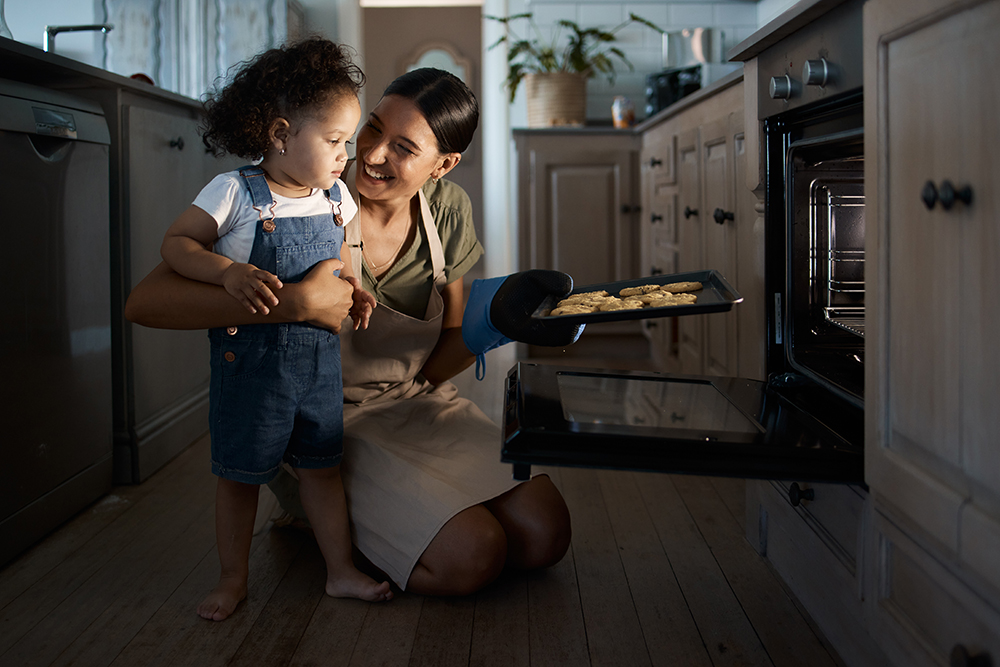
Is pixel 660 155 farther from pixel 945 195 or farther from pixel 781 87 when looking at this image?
pixel 945 195

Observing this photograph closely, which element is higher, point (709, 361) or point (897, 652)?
point (709, 361)

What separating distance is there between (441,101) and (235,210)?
1.29 ft

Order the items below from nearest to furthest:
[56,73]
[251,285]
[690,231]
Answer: [251,285]
[56,73]
[690,231]

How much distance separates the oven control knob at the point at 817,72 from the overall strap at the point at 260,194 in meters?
Result: 0.77

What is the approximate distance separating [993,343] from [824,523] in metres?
0.54

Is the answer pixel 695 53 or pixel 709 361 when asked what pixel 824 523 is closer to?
pixel 709 361

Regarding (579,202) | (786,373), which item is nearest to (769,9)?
(579,202)

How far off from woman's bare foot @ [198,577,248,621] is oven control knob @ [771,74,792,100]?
3.63 feet

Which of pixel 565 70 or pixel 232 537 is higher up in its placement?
pixel 565 70

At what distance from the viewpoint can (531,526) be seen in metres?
1.40

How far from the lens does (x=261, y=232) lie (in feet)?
4.07

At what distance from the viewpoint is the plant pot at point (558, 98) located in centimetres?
366

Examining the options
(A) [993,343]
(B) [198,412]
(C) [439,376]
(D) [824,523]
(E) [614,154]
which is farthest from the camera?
(E) [614,154]

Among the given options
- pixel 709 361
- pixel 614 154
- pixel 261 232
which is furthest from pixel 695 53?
pixel 261 232
